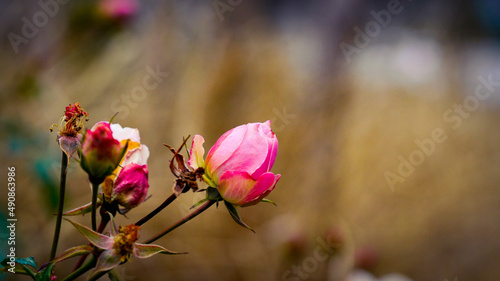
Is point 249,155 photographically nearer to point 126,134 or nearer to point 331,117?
point 126,134

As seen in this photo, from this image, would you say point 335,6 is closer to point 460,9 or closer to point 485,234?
point 460,9

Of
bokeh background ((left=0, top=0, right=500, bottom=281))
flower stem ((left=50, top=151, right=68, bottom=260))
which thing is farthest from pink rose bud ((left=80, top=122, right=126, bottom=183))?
bokeh background ((left=0, top=0, right=500, bottom=281))

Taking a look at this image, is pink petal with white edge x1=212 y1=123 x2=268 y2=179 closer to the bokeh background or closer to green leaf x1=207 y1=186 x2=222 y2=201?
green leaf x1=207 y1=186 x2=222 y2=201

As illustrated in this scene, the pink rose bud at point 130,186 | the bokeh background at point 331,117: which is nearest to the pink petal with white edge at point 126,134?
the pink rose bud at point 130,186

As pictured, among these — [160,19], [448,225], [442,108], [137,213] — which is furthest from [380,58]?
[137,213]

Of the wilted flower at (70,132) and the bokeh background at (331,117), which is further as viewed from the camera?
the bokeh background at (331,117)

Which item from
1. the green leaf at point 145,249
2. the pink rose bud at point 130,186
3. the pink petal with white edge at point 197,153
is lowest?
the green leaf at point 145,249

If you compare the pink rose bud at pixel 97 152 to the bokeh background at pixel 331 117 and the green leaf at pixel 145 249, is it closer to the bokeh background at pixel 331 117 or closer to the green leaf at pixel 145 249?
the green leaf at pixel 145 249
